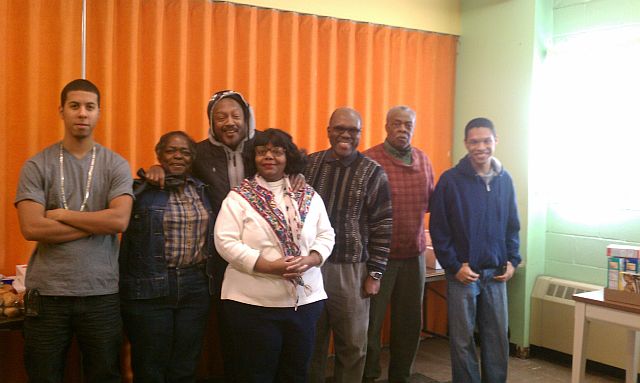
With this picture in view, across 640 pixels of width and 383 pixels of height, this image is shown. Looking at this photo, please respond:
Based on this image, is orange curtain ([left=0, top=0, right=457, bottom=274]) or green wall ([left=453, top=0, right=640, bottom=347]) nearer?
orange curtain ([left=0, top=0, right=457, bottom=274])

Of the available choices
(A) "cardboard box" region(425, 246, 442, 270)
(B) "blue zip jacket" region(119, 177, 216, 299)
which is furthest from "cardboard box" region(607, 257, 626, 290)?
(B) "blue zip jacket" region(119, 177, 216, 299)

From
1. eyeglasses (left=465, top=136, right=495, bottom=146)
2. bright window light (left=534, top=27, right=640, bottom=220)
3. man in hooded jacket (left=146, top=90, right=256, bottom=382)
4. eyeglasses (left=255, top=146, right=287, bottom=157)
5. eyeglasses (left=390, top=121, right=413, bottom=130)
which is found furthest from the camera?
bright window light (left=534, top=27, right=640, bottom=220)

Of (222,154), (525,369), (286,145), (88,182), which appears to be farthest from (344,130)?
(525,369)

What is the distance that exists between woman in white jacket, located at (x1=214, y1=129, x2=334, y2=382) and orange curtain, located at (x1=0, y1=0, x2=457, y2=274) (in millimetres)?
1183

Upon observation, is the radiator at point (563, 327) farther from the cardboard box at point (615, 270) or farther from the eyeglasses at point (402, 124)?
the eyeglasses at point (402, 124)

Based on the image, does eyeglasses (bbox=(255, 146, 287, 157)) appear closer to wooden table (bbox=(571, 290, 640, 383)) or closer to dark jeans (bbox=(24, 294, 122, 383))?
dark jeans (bbox=(24, 294, 122, 383))

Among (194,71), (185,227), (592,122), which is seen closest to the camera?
(185,227)

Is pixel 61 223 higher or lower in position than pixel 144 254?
higher

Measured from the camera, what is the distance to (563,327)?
161 inches

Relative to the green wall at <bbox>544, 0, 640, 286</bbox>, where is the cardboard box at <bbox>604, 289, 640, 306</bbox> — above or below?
below

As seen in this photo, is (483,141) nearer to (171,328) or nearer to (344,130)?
(344,130)

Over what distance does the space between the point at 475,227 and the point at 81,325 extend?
1.96 metres

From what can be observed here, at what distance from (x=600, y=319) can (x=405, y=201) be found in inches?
46.5

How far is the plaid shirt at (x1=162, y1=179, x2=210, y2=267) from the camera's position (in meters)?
2.66
